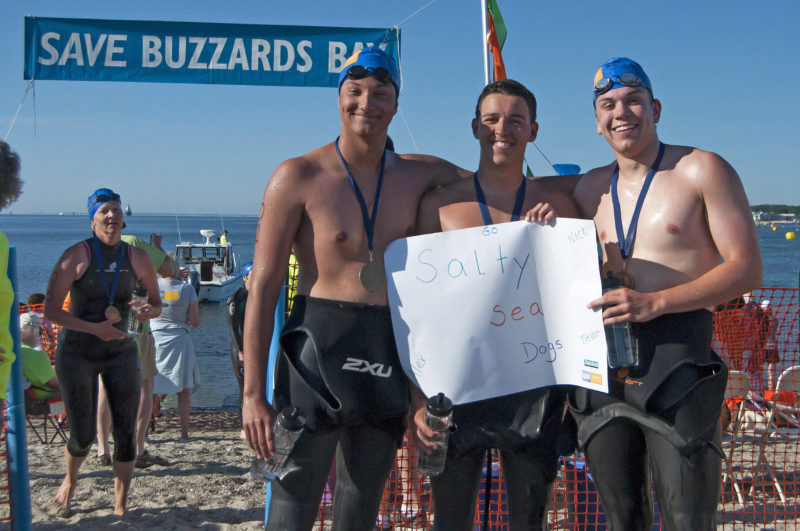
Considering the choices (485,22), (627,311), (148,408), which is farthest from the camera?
(148,408)

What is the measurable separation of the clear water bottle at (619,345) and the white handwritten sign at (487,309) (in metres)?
0.12

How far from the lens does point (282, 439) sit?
266 cm

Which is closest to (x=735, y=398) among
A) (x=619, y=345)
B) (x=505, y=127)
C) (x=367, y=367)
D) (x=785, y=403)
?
(x=785, y=403)

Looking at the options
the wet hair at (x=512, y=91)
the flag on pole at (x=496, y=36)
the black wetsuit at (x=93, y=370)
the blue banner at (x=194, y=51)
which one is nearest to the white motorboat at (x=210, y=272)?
the blue banner at (x=194, y=51)

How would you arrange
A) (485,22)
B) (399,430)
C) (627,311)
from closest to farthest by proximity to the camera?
(627,311), (399,430), (485,22)

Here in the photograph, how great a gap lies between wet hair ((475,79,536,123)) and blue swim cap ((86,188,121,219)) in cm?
325

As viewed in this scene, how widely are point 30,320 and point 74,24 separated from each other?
2.96 meters

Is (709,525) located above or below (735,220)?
below

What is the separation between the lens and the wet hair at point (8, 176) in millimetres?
3184

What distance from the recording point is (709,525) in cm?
266

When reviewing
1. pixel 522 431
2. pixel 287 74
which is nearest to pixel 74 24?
pixel 287 74

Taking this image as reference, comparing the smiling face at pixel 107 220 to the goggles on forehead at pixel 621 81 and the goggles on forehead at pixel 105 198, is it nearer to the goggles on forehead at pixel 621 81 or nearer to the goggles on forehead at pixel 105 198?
the goggles on forehead at pixel 105 198

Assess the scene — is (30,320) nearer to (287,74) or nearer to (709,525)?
(287,74)

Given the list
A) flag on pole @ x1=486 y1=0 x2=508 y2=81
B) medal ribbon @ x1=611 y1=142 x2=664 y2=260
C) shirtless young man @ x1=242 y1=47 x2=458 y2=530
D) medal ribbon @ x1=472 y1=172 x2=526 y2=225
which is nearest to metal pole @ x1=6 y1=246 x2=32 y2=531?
shirtless young man @ x1=242 y1=47 x2=458 y2=530
